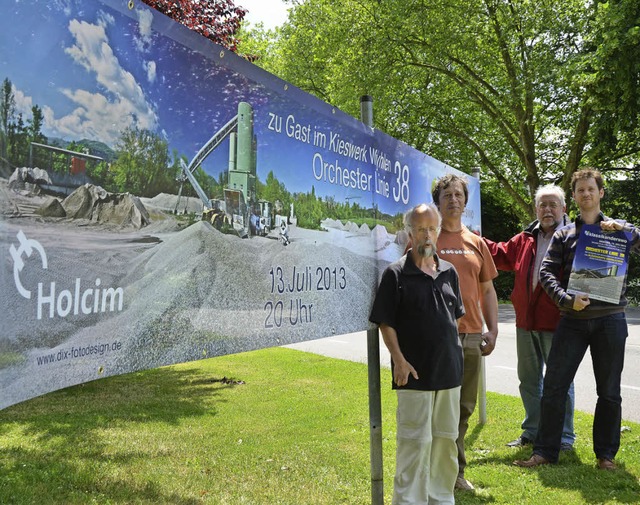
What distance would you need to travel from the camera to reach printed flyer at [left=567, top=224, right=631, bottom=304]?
452 cm

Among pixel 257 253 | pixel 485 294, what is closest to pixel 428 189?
pixel 485 294

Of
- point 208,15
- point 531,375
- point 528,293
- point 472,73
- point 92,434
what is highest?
point 472,73

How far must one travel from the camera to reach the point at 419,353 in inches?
141

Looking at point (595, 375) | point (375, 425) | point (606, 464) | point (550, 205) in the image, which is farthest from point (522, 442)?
point (375, 425)

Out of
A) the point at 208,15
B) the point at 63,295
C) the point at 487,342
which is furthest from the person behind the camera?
the point at 208,15

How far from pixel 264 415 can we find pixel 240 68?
15.2 feet

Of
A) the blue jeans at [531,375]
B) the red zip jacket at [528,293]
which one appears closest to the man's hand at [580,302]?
the red zip jacket at [528,293]

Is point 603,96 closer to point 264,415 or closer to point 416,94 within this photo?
point 416,94

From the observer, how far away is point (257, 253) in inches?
112

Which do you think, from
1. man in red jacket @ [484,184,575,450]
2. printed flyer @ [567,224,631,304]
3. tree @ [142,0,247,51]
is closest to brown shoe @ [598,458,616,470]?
man in red jacket @ [484,184,575,450]

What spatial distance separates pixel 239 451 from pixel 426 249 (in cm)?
261

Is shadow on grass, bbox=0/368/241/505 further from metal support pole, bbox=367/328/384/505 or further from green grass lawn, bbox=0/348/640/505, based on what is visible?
metal support pole, bbox=367/328/384/505

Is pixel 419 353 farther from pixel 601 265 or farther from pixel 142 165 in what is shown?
pixel 142 165

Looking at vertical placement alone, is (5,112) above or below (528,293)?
above
